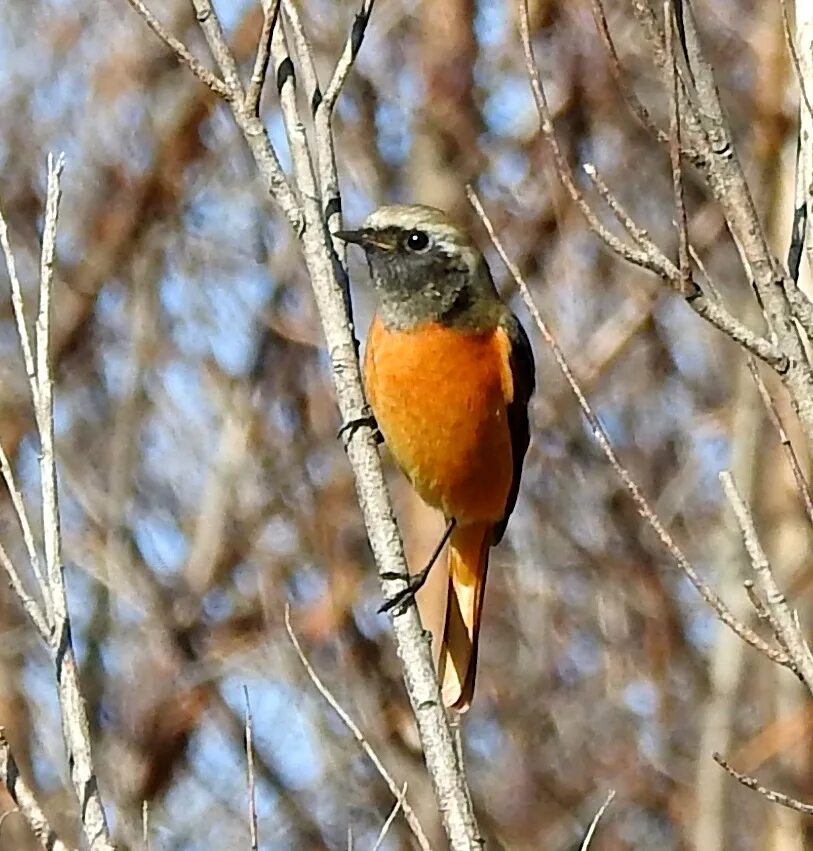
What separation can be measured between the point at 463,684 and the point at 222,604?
333cm

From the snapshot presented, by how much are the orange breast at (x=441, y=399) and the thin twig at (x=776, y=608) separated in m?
1.69

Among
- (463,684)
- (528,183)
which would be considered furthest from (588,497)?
(463,684)

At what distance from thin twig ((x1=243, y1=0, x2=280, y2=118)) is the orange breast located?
1.12m

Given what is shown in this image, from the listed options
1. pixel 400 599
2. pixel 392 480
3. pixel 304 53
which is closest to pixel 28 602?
pixel 400 599

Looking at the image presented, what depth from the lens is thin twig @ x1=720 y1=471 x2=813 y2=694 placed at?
2.40 metres

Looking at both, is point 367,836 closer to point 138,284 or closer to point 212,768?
point 212,768

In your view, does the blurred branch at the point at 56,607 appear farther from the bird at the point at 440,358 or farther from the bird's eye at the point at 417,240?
the bird's eye at the point at 417,240

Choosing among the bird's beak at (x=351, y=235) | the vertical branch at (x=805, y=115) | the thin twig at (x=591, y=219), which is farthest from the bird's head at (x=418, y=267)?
the thin twig at (x=591, y=219)

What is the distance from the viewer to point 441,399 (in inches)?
162

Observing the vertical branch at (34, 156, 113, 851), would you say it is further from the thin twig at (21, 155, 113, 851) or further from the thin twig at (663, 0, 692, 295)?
the thin twig at (663, 0, 692, 295)

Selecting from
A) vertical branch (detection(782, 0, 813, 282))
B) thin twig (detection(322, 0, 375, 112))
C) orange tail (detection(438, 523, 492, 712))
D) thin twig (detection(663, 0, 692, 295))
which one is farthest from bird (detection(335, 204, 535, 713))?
thin twig (detection(663, 0, 692, 295))

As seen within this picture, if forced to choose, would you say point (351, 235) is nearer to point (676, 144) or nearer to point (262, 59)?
point (262, 59)

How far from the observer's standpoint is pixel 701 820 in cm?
691

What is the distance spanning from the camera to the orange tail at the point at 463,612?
450 centimetres
